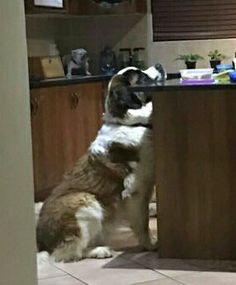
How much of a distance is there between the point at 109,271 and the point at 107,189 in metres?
0.47

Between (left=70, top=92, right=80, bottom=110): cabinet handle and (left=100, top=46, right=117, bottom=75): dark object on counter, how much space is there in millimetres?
607

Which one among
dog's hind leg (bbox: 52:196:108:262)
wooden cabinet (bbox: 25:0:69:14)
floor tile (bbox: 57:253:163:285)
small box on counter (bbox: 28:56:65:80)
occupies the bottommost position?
floor tile (bbox: 57:253:163:285)

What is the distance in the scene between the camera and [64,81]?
504cm

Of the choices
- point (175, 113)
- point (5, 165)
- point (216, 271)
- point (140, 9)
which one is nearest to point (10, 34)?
point (5, 165)

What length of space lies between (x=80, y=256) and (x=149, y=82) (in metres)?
1.03

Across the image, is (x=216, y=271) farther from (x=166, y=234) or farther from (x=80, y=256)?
(x=80, y=256)

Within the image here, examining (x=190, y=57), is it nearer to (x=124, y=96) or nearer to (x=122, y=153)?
(x=124, y=96)

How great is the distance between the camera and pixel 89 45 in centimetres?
598

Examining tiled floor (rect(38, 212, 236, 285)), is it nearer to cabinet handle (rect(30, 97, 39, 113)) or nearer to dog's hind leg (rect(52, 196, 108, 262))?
dog's hind leg (rect(52, 196, 108, 262))

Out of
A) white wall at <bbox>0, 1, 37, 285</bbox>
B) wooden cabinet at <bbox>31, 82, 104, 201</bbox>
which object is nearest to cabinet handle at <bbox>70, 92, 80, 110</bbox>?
wooden cabinet at <bbox>31, 82, 104, 201</bbox>

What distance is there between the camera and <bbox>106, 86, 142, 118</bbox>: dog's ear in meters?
3.65

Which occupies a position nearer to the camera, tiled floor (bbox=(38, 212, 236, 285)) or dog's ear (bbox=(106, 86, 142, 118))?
tiled floor (bbox=(38, 212, 236, 285))

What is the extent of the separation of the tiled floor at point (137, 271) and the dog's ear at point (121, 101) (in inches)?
30.3

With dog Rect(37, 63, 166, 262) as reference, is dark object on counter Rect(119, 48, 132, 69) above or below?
above
